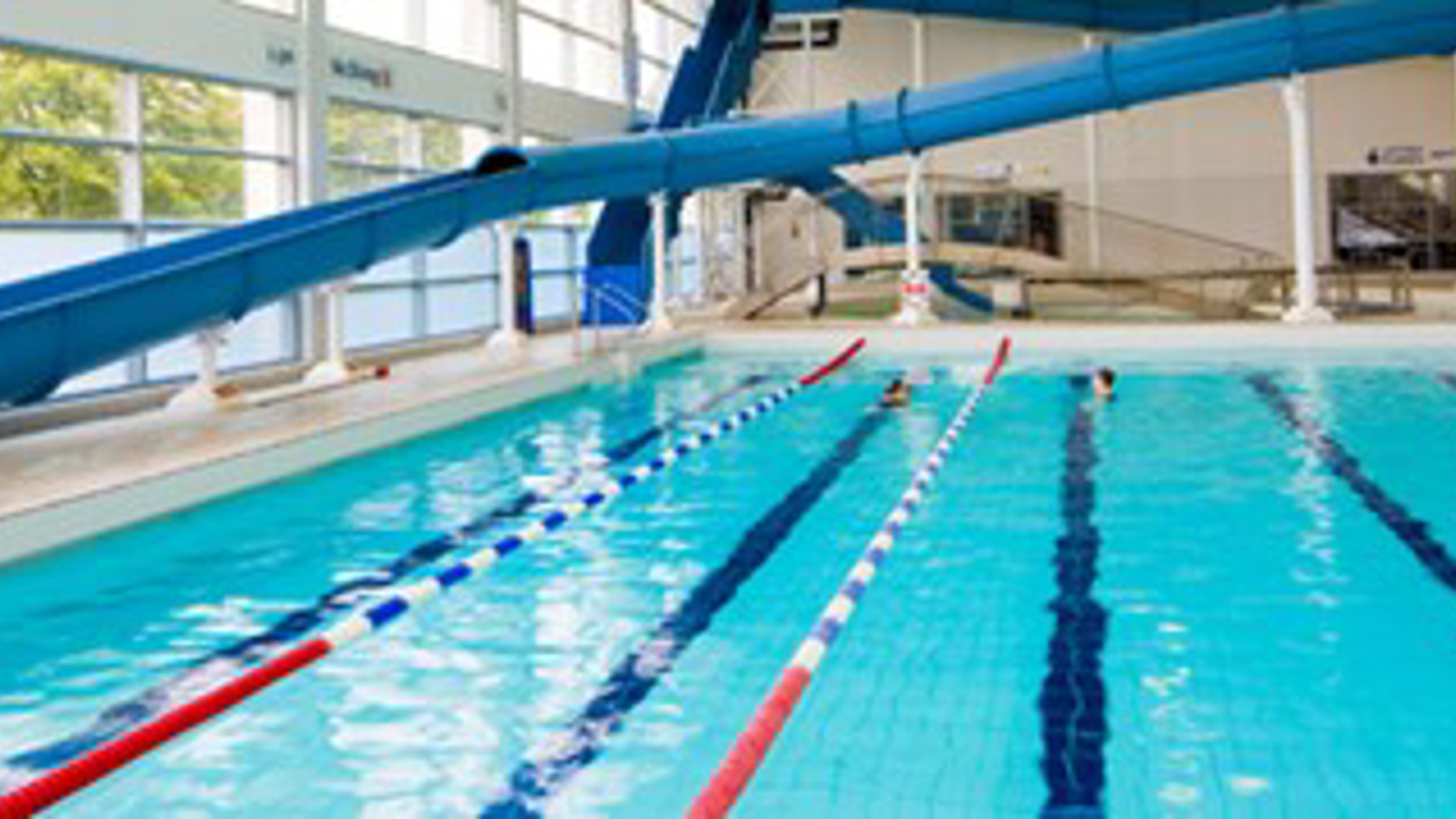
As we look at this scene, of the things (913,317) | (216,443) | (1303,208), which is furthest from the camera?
(913,317)

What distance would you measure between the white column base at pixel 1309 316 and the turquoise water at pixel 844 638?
570 centimetres

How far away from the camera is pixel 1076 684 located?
143 inches

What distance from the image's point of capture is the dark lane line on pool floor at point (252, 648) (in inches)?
132

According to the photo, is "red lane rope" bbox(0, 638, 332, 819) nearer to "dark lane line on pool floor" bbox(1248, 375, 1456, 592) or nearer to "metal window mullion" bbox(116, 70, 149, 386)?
"dark lane line on pool floor" bbox(1248, 375, 1456, 592)

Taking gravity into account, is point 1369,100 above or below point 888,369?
above

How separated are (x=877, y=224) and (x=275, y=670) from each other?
55.1 feet

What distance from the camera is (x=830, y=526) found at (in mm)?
5832

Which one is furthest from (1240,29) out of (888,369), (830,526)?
(830,526)

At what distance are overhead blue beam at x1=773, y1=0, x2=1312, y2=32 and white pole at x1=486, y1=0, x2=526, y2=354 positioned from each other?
759 cm

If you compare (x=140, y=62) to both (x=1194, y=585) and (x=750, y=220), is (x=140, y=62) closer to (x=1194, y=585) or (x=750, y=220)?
(x=1194, y=585)

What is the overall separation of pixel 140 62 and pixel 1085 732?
9.04 m

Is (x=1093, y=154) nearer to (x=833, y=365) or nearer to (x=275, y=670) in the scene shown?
(x=833, y=365)

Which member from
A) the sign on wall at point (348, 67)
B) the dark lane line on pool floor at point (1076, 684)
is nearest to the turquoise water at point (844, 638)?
the dark lane line on pool floor at point (1076, 684)

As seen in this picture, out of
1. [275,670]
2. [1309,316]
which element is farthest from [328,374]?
[1309,316]
